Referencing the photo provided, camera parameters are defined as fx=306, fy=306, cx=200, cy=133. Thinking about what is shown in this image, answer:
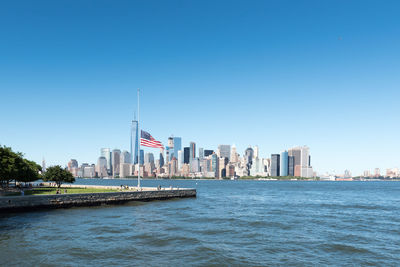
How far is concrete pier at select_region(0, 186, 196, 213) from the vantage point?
142ft

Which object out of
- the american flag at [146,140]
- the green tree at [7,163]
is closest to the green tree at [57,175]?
the green tree at [7,163]

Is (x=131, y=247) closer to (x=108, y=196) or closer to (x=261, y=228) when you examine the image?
(x=261, y=228)

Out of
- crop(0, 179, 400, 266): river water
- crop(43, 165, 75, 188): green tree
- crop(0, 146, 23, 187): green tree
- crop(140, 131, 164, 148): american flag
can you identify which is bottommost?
crop(0, 179, 400, 266): river water

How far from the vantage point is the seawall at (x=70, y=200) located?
142 ft

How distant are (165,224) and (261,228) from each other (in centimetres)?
1191

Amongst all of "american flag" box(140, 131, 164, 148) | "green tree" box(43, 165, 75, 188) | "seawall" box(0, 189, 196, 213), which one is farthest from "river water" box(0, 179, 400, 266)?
"green tree" box(43, 165, 75, 188)

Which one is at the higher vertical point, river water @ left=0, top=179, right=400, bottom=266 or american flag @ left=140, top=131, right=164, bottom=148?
american flag @ left=140, top=131, right=164, bottom=148

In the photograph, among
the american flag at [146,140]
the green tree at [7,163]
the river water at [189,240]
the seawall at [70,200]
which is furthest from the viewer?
the american flag at [146,140]

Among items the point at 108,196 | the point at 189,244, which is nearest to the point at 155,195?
the point at 108,196

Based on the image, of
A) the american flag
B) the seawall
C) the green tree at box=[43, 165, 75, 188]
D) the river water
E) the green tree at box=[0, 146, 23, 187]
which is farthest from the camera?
the green tree at box=[43, 165, 75, 188]

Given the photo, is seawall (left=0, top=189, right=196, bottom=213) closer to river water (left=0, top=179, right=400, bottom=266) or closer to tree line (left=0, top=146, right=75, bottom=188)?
river water (left=0, top=179, right=400, bottom=266)

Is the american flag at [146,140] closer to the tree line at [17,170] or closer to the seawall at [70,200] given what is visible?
the seawall at [70,200]

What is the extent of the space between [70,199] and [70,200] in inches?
6.4

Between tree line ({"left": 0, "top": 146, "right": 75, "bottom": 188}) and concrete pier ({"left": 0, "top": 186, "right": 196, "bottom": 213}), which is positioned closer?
concrete pier ({"left": 0, "top": 186, "right": 196, "bottom": 213})
